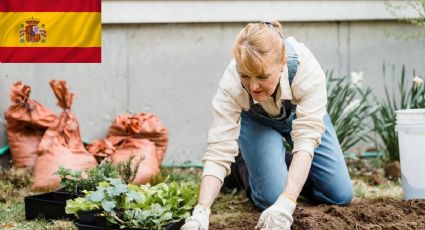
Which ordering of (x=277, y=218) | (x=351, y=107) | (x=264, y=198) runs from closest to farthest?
(x=277, y=218), (x=264, y=198), (x=351, y=107)

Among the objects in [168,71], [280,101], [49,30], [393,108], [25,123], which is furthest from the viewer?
[393,108]

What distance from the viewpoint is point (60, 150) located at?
4.79m

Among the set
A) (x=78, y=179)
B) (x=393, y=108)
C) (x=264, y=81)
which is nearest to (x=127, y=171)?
(x=78, y=179)

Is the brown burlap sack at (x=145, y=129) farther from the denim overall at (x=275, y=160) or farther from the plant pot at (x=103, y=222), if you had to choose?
the plant pot at (x=103, y=222)

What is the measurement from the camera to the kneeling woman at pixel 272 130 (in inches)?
126

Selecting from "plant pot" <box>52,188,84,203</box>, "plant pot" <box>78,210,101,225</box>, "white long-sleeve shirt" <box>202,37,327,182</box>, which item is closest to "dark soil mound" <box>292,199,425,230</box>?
"white long-sleeve shirt" <box>202,37,327,182</box>

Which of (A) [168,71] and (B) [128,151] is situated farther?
(A) [168,71]

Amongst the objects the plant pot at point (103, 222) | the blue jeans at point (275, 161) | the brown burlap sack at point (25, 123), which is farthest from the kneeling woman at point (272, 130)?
the brown burlap sack at point (25, 123)

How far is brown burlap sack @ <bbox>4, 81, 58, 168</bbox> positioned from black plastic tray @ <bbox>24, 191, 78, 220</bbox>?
3.56ft

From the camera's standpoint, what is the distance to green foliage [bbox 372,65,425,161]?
527cm

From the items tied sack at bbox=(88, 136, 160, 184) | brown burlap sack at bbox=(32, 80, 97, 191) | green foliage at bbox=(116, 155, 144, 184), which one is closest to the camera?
green foliage at bbox=(116, 155, 144, 184)

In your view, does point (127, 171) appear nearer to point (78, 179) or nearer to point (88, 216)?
point (78, 179)

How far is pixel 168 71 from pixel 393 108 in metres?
1.67

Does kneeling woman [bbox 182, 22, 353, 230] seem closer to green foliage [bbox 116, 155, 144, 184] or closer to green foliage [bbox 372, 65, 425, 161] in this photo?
green foliage [bbox 116, 155, 144, 184]
